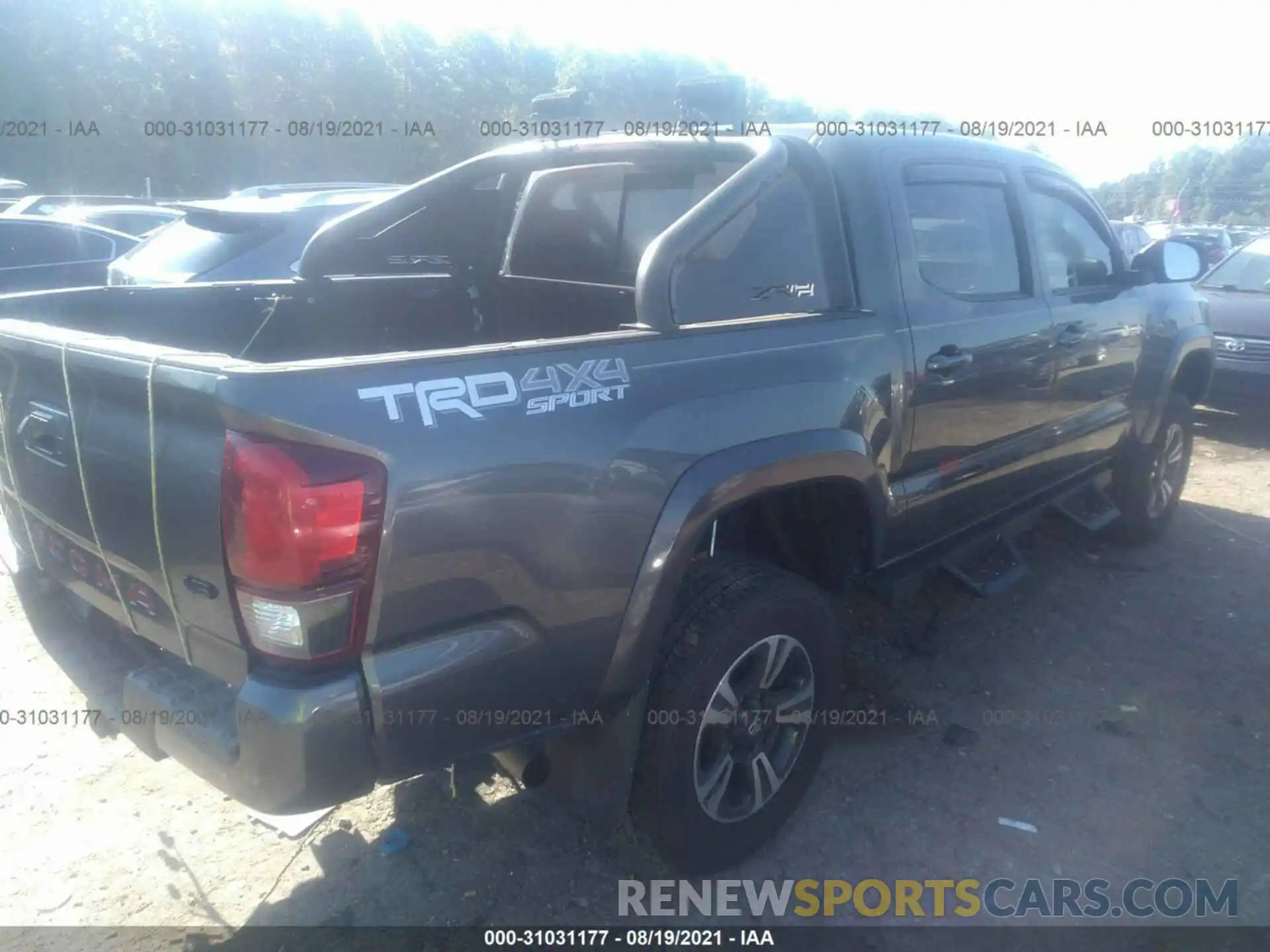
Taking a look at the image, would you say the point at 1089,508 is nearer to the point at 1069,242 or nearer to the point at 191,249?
the point at 1069,242

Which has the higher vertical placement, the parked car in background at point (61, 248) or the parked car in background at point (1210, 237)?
the parked car in background at point (61, 248)

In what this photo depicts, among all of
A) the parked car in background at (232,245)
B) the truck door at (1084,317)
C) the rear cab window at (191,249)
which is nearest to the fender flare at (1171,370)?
the truck door at (1084,317)

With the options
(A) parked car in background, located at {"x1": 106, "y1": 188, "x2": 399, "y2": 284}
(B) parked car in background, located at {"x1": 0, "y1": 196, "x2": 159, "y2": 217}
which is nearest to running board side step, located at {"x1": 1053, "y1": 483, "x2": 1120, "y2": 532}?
(A) parked car in background, located at {"x1": 106, "y1": 188, "x2": 399, "y2": 284}

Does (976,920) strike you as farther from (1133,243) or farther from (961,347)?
(1133,243)

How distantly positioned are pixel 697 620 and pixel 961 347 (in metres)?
1.47

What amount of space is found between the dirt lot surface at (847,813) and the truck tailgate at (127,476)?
0.80 metres

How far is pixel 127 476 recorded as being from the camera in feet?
7.08

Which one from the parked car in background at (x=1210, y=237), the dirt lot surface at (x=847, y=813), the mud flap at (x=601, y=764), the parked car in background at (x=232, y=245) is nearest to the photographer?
the mud flap at (x=601, y=764)

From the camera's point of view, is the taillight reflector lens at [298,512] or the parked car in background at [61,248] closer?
the taillight reflector lens at [298,512]

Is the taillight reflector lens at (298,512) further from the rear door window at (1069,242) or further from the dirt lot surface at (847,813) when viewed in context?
the rear door window at (1069,242)

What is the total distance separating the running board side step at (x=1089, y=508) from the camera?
4.89m

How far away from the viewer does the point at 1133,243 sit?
17297mm

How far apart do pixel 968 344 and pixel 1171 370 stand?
90.5 inches

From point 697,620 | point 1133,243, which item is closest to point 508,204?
point 697,620
